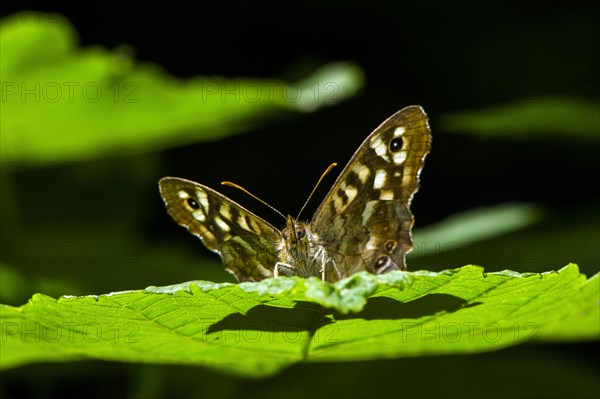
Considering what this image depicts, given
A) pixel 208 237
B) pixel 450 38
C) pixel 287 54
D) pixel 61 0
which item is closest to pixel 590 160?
pixel 450 38

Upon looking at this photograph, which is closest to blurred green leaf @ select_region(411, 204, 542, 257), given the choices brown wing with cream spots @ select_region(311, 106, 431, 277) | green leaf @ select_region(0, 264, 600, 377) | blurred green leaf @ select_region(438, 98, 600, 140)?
blurred green leaf @ select_region(438, 98, 600, 140)

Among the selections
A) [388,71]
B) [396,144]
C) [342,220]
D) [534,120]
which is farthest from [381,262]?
[388,71]

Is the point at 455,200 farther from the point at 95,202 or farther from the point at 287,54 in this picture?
the point at 95,202

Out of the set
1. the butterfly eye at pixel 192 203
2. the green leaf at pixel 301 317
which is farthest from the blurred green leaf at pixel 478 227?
the green leaf at pixel 301 317

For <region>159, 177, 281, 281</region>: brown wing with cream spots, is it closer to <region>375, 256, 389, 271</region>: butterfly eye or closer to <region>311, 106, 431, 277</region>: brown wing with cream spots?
<region>311, 106, 431, 277</region>: brown wing with cream spots

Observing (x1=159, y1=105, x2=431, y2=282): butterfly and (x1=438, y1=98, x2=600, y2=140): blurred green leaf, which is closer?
(x1=159, y1=105, x2=431, y2=282): butterfly

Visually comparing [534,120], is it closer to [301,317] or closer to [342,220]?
[342,220]

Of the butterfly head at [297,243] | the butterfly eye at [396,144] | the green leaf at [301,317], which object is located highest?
the butterfly eye at [396,144]

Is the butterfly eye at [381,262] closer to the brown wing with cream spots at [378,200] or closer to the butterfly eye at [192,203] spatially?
the brown wing with cream spots at [378,200]
